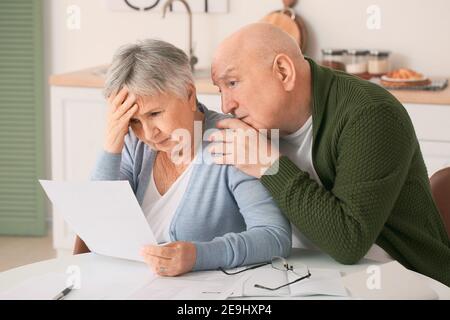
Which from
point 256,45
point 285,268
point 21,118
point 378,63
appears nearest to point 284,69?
point 256,45

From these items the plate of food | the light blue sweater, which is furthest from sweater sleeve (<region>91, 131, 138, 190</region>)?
the plate of food

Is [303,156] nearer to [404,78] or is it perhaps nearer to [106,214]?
[106,214]

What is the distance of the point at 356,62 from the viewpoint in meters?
3.83

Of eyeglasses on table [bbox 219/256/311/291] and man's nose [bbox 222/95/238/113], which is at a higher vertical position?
man's nose [bbox 222/95/238/113]

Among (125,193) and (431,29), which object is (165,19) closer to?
(431,29)

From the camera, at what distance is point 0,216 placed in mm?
4422

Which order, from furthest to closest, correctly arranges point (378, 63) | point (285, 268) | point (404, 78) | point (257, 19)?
point (257, 19), point (378, 63), point (404, 78), point (285, 268)

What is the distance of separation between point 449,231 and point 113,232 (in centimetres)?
81

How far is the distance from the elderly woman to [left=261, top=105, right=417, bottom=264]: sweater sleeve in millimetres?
72

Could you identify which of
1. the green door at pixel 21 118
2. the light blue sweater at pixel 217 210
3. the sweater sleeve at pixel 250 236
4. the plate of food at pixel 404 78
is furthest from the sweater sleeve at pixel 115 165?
the green door at pixel 21 118

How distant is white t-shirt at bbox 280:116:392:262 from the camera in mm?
1982

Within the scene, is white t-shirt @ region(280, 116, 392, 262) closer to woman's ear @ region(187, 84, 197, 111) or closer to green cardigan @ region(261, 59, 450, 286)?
green cardigan @ region(261, 59, 450, 286)

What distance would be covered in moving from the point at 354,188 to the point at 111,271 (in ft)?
1.72
